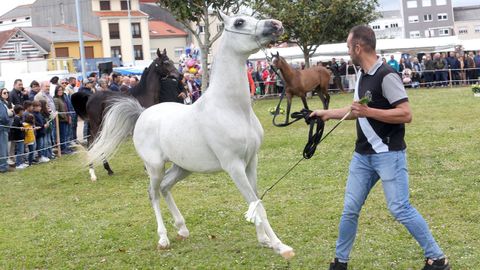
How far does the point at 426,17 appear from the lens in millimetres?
105375

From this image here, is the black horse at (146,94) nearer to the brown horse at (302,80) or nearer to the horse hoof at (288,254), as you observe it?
the brown horse at (302,80)

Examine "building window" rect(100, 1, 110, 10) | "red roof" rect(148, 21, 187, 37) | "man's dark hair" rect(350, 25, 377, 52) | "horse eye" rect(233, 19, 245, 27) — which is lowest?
"man's dark hair" rect(350, 25, 377, 52)

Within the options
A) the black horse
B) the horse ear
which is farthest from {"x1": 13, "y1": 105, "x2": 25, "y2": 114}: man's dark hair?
the horse ear

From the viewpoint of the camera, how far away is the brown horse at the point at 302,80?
1994cm

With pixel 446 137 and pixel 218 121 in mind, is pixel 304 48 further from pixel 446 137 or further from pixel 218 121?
pixel 218 121

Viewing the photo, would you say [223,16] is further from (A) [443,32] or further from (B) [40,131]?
(A) [443,32]

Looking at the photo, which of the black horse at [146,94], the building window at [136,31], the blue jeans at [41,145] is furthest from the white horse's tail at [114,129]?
the building window at [136,31]

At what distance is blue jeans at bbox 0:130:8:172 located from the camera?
14.0m

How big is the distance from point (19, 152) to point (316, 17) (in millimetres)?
21912

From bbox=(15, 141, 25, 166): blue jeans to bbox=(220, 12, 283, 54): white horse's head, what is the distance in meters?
9.89

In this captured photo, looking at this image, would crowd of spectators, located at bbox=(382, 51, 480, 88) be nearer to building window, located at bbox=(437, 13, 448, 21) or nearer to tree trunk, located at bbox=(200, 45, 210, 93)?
tree trunk, located at bbox=(200, 45, 210, 93)

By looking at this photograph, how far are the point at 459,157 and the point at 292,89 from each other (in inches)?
391

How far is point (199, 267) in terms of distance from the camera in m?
5.98

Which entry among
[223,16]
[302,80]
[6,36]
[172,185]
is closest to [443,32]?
[6,36]
